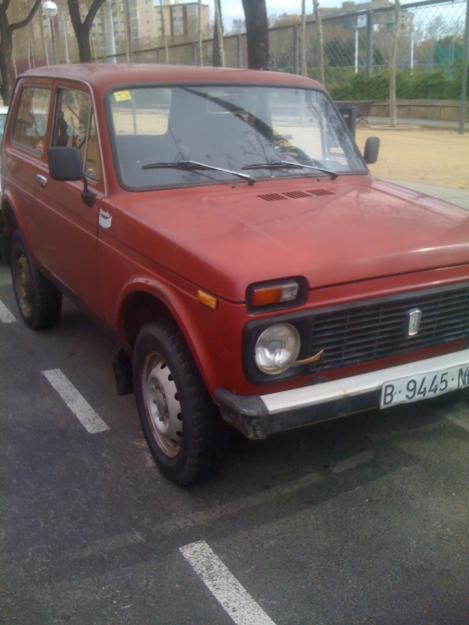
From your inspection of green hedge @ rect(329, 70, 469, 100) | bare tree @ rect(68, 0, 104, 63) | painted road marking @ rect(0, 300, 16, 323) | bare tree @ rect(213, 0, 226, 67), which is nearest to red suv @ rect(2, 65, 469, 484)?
painted road marking @ rect(0, 300, 16, 323)

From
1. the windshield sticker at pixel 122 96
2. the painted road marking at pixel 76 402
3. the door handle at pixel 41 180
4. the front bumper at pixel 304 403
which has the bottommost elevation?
the painted road marking at pixel 76 402

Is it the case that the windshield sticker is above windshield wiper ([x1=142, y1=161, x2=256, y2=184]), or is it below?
above

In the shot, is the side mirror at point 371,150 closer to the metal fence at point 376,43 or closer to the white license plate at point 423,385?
the white license plate at point 423,385

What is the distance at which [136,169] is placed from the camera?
396 cm

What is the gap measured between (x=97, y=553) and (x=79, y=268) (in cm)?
191

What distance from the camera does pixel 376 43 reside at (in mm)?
31047

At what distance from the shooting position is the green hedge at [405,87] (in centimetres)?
2830

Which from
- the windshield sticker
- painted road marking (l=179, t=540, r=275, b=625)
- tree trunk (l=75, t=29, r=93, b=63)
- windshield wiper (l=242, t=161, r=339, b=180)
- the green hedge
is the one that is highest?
tree trunk (l=75, t=29, r=93, b=63)

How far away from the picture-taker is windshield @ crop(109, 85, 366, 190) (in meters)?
4.01

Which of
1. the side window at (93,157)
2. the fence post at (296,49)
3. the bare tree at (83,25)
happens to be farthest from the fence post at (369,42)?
the side window at (93,157)

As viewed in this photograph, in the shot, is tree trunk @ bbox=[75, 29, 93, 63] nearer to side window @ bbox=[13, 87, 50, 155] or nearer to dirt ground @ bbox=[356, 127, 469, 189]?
dirt ground @ bbox=[356, 127, 469, 189]

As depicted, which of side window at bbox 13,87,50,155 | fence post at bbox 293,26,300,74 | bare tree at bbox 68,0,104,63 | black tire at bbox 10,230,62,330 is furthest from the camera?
fence post at bbox 293,26,300,74

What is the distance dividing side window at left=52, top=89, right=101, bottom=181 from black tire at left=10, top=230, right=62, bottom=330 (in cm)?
115

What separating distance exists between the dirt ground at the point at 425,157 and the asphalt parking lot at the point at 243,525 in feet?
30.4
